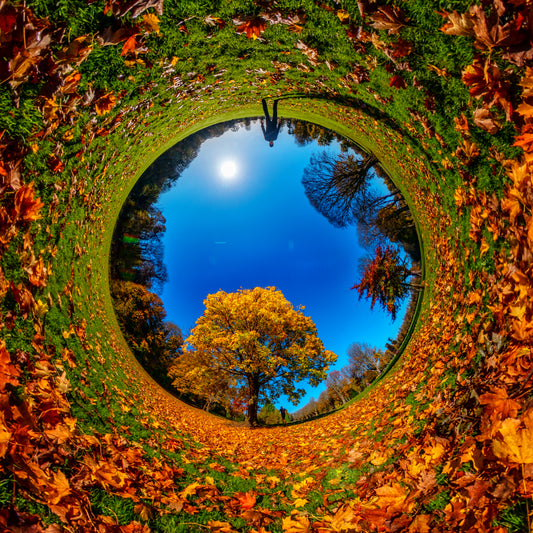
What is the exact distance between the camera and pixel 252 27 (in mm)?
2305

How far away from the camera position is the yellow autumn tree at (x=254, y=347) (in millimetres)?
7793

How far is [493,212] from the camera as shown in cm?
235

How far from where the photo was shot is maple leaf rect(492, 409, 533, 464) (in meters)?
1.13

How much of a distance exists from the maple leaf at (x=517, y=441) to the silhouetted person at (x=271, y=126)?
4.71 m

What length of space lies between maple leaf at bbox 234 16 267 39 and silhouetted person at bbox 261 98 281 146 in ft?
6.39

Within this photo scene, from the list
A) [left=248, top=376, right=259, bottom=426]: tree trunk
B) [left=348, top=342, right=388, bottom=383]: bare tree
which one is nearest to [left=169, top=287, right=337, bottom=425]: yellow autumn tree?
[left=248, top=376, right=259, bottom=426]: tree trunk

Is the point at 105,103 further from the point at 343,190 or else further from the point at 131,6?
the point at 343,190

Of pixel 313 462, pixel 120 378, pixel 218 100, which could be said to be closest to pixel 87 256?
pixel 120 378

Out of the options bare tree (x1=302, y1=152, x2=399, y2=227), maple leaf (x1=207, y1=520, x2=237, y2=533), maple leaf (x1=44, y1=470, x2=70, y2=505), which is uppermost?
bare tree (x1=302, y1=152, x2=399, y2=227)

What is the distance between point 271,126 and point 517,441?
570 cm

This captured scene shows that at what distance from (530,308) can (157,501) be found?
9.08 feet

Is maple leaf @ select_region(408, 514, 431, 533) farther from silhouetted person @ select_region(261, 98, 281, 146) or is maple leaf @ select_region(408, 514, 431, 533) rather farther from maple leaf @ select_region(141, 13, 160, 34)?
silhouetted person @ select_region(261, 98, 281, 146)

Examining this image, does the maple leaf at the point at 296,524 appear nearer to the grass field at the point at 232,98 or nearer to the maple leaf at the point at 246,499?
the grass field at the point at 232,98

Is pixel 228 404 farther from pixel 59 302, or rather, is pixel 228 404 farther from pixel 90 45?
pixel 90 45
